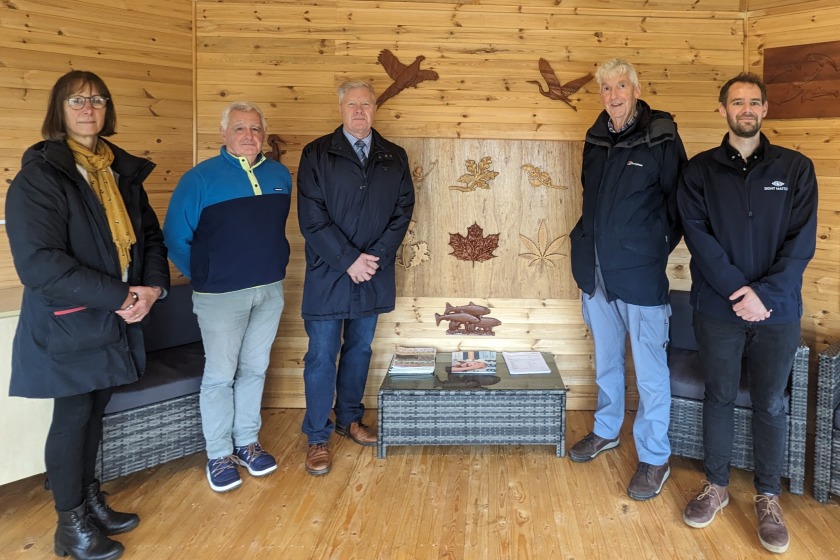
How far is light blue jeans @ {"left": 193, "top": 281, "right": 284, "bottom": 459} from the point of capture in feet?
8.39

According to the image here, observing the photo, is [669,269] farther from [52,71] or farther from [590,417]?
[52,71]

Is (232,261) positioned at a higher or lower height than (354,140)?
lower

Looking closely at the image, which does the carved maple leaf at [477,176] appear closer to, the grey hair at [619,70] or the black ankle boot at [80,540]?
the grey hair at [619,70]

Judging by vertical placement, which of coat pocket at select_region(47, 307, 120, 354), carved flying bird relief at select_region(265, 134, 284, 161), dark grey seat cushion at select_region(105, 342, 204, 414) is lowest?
dark grey seat cushion at select_region(105, 342, 204, 414)

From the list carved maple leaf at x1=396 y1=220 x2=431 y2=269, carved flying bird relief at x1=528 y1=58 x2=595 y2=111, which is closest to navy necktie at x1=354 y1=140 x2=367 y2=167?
carved maple leaf at x1=396 y1=220 x2=431 y2=269

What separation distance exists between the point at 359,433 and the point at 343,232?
107 cm

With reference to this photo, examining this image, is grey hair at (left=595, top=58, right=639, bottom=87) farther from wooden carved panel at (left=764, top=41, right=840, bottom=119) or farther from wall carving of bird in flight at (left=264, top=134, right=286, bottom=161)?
wall carving of bird in flight at (left=264, top=134, right=286, bottom=161)

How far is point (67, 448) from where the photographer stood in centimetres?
205

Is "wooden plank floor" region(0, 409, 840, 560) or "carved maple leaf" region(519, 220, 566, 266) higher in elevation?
"carved maple leaf" region(519, 220, 566, 266)

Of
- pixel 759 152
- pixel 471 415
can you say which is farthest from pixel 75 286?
A: pixel 759 152

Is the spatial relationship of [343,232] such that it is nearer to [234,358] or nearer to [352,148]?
[352,148]

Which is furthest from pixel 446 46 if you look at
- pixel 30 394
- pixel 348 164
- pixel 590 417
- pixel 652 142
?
pixel 30 394

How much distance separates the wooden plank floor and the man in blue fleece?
266 millimetres

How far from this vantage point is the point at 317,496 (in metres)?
2.55
